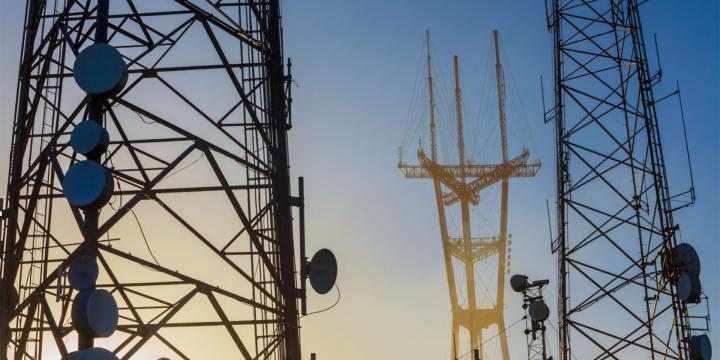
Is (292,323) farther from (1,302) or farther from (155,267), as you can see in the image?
(1,302)

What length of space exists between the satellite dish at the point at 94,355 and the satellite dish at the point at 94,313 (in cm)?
50

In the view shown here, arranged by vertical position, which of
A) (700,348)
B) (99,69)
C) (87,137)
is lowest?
(700,348)

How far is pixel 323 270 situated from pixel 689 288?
11770 mm

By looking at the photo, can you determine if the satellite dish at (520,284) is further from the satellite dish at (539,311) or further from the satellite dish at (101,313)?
the satellite dish at (101,313)

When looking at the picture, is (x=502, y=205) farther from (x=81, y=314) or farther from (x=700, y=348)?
(x=81, y=314)

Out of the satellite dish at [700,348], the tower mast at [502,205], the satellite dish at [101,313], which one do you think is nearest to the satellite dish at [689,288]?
the satellite dish at [700,348]

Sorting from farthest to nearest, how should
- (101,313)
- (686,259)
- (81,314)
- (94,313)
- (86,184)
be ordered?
(686,259), (86,184), (101,313), (94,313), (81,314)

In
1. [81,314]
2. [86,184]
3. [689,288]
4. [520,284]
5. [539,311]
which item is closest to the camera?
[81,314]

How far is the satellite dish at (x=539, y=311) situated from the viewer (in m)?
27.7

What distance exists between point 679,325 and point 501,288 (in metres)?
38.1

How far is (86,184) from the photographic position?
1434 cm

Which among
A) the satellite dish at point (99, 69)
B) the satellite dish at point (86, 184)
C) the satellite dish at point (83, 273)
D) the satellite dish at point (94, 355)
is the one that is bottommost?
the satellite dish at point (94, 355)

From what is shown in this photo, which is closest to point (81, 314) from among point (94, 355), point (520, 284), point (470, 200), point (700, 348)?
point (94, 355)

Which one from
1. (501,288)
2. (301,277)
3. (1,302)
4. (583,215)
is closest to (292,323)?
(301,277)
